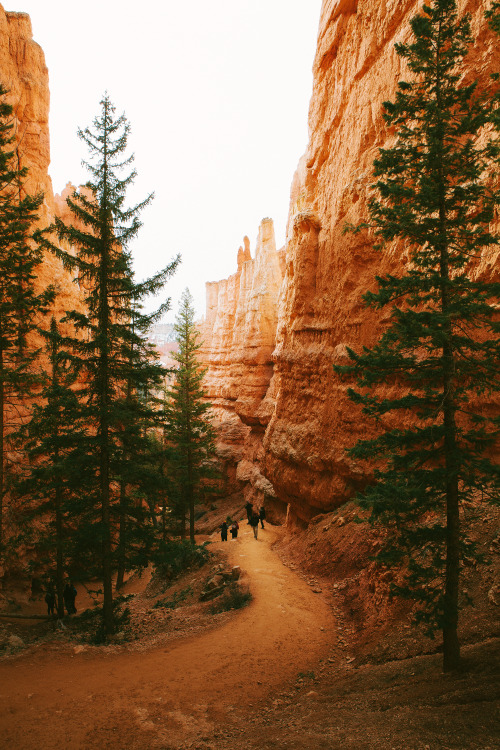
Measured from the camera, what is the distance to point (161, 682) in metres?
8.59

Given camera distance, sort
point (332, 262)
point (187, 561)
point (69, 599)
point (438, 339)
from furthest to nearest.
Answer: point (187, 561), point (332, 262), point (69, 599), point (438, 339)

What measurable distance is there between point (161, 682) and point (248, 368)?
92.3ft

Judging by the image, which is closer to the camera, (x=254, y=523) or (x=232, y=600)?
(x=232, y=600)

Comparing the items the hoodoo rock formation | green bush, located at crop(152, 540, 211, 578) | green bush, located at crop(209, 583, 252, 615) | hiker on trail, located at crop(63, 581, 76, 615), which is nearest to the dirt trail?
green bush, located at crop(209, 583, 252, 615)

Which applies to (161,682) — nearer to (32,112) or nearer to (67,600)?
(67,600)

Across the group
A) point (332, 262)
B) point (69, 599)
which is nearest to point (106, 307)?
point (332, 262)

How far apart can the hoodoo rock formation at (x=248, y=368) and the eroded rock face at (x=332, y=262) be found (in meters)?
9.50

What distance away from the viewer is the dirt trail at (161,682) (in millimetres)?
6808

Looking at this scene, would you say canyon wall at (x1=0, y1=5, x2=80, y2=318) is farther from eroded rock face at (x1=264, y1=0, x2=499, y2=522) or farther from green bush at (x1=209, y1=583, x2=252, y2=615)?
green bush at (x1=209, y1=583, x2=252, y2=615)

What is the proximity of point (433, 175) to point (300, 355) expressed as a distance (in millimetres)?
11249

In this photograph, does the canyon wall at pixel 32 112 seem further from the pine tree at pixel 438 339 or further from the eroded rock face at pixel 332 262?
the pine tree at pixel 438 339

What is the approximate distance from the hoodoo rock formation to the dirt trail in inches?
583

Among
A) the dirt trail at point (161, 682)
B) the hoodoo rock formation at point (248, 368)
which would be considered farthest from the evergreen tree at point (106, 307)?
the hoodoo rock formation at point (248, 368)

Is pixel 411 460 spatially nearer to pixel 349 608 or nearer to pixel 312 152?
pixel 349 608
